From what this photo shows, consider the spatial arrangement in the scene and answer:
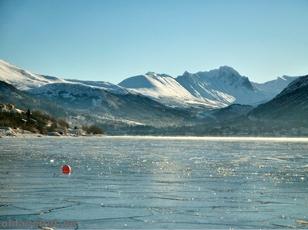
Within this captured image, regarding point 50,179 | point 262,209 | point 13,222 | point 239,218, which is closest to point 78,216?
point 13,222

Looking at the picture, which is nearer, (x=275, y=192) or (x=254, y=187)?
(x=275, y=192)

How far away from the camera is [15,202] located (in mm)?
28953

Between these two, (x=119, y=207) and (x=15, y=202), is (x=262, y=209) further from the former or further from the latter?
(x=15, y=202)

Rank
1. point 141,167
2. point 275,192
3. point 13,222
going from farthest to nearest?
point 141,167 → point 275,192 → point 13,222

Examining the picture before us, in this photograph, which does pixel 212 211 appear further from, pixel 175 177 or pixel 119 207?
pixel 175 177

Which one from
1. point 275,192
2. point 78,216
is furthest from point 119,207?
point 275,192

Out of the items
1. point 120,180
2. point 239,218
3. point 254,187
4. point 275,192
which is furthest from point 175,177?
point 239,218

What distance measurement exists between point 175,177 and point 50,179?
10.2m

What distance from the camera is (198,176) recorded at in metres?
45.1

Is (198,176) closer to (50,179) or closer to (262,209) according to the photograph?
(50,179)

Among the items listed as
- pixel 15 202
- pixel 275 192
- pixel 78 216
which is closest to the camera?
pixel 78 216

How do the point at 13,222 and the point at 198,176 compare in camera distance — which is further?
the point at 198,176

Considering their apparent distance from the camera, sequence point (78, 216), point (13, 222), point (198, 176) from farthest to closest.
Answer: point (198, 176)
point (78, 216)
point (13, 222)

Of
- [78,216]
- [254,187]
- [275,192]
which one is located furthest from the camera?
[254,187]
